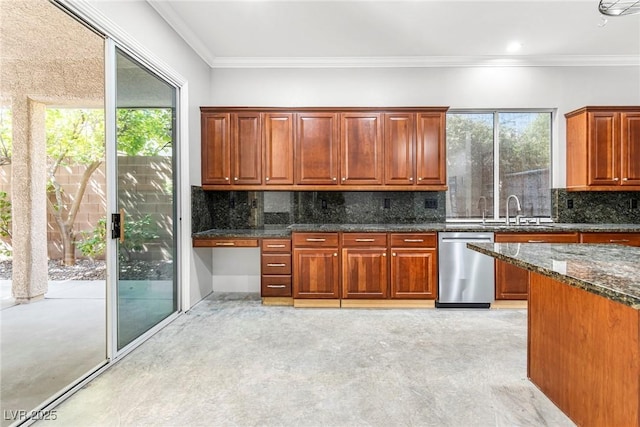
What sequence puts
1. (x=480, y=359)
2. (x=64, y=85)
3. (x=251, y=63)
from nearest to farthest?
(x=64, y=85) < (x=480, y=359) < (x=251, y=63)

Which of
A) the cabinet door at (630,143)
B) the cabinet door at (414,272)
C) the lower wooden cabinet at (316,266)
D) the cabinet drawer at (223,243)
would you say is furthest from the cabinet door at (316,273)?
the cabinet door at (630,143)

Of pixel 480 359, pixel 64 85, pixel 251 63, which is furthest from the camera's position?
pixel 251 63

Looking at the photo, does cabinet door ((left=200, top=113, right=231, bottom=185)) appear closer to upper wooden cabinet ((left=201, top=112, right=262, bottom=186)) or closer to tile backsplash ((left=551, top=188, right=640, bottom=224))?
upper wooden cabinet ((left=201, top=112, right=262, bottom=186))

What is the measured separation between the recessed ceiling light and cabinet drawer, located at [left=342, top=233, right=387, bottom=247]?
8.42 ft

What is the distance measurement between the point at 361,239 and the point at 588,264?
2.30 metres

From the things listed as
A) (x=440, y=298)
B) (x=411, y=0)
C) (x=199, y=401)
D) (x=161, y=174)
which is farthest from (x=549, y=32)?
(x=199, y=401)

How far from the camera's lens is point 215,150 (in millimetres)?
4023

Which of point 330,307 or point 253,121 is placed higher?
point 253,121

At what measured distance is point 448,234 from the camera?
12.1ft

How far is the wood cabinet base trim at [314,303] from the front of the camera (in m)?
3.78

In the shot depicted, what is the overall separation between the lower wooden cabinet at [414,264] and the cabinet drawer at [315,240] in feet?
2.16

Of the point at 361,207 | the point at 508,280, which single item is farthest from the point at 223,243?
the point at 508,280

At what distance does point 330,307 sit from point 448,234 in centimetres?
152

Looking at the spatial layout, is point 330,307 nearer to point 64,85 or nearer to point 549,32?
point 64,85
